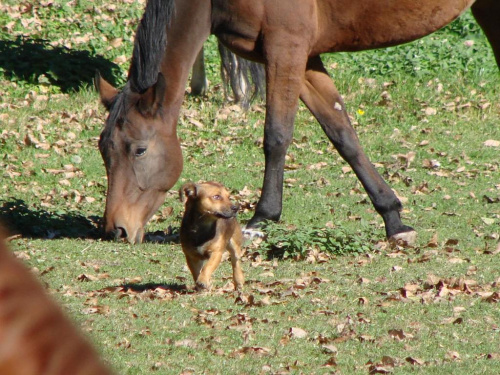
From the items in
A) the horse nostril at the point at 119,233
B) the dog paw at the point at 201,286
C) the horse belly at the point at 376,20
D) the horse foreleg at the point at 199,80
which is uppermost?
the horse foreleg at the point at 199,80

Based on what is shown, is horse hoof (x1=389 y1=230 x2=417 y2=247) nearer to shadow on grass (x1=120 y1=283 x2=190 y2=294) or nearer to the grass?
the grass

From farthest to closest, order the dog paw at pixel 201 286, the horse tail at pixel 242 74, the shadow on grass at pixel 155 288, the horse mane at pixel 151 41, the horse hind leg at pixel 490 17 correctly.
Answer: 1. the horse tail at pixel 242 74
2. the horse hind leg at pixel 490 17
3. the horse mane at pixel 151 41
4. the shadow on grass at pixel 155 288
5. the dog paw at pixel 201 286

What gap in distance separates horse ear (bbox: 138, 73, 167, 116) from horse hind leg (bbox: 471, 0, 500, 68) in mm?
2963

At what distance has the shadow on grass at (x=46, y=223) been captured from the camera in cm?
754

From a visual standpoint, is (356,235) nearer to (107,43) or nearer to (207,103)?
(207,103)

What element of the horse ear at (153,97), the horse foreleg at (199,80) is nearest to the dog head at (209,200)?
the horse ear at (153,97)

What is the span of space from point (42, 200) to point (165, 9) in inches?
124

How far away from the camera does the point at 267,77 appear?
21.8ft

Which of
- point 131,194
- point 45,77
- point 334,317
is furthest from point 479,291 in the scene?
point 45,77

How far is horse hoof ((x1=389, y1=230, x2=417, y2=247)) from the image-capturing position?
673cm

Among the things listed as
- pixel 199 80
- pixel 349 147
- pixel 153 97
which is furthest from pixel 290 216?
pixel 199 80

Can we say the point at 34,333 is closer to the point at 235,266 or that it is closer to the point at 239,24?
the point at 235,266

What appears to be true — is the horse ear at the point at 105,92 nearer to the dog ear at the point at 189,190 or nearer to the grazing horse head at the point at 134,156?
the grazing horse head at the point at 134,156

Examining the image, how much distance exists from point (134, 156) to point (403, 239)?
2.33 meters
